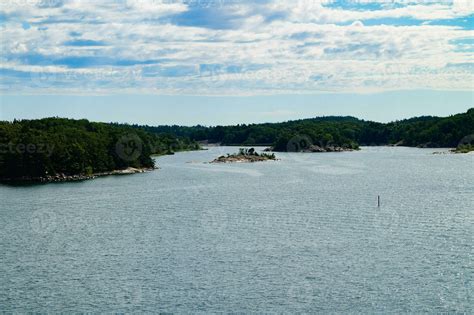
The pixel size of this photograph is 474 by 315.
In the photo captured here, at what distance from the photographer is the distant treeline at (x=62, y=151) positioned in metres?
108

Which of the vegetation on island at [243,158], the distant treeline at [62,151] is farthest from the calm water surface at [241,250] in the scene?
the vegetation on island at [243,158]

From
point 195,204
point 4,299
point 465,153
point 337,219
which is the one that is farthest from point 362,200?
point 465,153

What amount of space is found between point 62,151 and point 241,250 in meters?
71.5

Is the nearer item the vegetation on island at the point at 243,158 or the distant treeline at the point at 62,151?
the distant treeline at the point at 62,151

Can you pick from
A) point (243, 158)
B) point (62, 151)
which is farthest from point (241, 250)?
point (243, 158)

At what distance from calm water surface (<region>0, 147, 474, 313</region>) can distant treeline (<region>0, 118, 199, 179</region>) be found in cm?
2300

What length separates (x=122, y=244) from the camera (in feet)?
165

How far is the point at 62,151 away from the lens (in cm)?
11044

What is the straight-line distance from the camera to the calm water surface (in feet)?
117

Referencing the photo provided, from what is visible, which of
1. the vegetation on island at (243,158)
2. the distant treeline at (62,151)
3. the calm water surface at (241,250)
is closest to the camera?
the calm water surface at (241,250)

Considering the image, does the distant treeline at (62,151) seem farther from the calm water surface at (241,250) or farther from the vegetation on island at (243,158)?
the vegetation on island at (243,158)

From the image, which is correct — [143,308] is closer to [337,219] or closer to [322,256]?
[322,256]

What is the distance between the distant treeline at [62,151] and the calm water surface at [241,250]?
23.0 metres

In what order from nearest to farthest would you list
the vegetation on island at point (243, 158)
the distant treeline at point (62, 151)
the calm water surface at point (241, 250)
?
the calm water surface at point (241, 250) → the distant treeline at point (62, 151) → the vegetation on island at point (243, 158)
